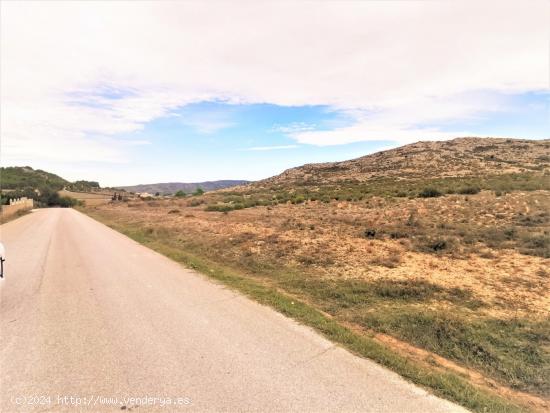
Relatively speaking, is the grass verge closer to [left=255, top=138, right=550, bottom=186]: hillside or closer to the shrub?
the shrub

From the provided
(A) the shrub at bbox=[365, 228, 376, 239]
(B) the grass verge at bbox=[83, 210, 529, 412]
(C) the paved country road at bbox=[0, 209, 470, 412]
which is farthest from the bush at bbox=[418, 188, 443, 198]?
(C) the paved country road at bbox=[0, 209, 470, 412]

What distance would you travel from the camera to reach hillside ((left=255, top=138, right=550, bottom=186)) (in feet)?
212

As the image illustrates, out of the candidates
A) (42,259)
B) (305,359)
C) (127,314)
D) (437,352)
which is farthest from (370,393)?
(42,259)

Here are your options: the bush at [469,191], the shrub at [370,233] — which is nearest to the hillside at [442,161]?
the bush at [469,191]

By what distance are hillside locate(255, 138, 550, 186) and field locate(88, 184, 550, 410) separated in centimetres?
4586

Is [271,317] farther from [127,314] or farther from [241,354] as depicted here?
[127,314]

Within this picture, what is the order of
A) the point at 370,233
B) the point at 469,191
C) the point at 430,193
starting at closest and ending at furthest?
the point at 370,233 → the point at 469,191 → the point at 430,193

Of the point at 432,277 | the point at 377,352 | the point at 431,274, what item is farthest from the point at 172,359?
the point at 431,274

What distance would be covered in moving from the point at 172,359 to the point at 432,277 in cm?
805

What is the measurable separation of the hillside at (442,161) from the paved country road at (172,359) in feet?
192

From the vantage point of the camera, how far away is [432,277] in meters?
10.6

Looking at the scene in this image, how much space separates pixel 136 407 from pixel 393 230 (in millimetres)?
15736

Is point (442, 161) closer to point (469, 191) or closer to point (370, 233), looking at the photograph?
point (469, 191)

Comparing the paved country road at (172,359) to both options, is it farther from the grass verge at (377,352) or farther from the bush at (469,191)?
the bush at (469,191)
